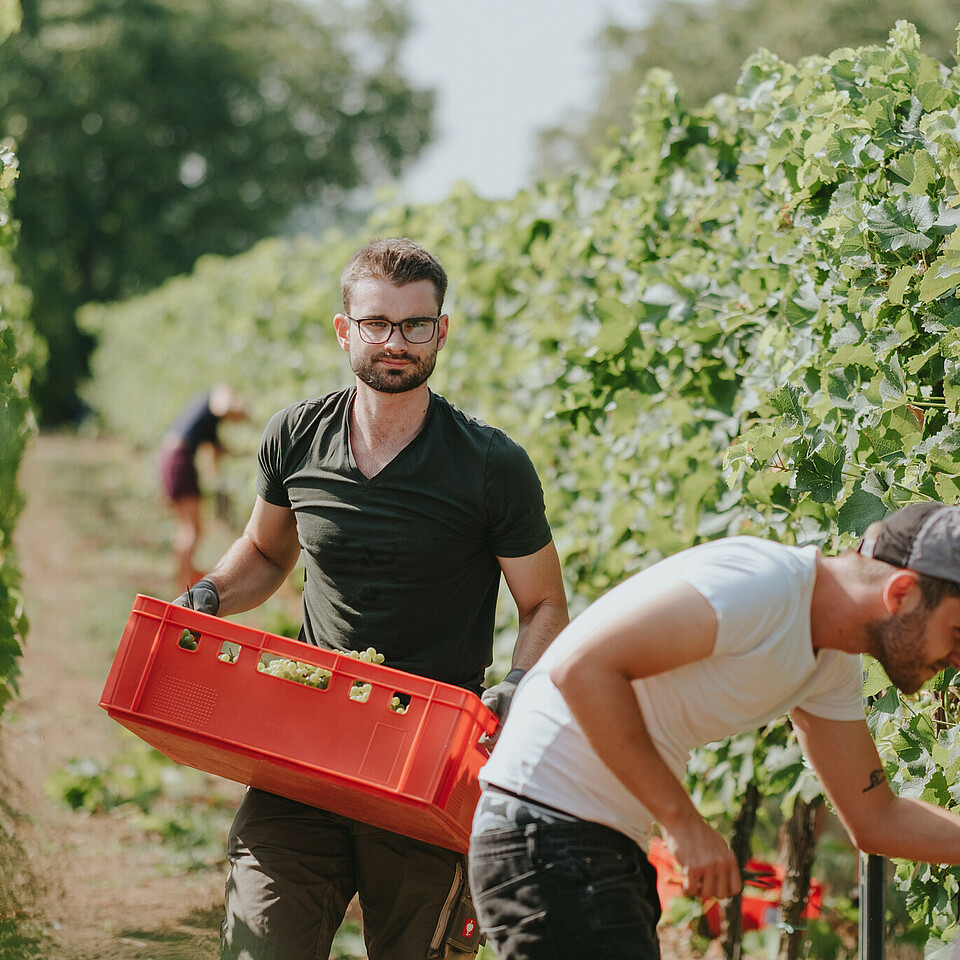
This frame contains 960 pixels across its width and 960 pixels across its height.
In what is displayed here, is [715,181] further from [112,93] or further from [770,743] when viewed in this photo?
[112,93]

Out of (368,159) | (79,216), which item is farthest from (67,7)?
(368,159)

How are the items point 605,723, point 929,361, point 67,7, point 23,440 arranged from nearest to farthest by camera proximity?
1. point 605,723
2. point 929,361
3. point 23,440
4. point 67,7

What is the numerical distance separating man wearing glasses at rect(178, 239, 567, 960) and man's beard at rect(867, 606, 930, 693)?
3.53ft

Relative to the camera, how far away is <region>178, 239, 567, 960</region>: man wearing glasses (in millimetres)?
2887

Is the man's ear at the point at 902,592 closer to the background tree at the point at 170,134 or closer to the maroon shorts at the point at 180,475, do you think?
the maroon shorts at the point at 180,475

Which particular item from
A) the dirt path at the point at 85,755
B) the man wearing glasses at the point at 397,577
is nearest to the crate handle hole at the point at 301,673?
the man wearing glasses at the point at 397,577

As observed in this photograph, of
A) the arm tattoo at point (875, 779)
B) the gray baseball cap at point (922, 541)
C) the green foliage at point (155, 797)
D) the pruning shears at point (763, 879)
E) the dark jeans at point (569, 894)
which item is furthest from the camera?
the green foliage at point (155, 797)

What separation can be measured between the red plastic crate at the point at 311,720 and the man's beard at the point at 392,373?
28.1 inches

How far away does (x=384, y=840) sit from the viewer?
116 inches

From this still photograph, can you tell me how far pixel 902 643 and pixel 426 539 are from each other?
1.30 m

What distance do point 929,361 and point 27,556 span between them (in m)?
10.9

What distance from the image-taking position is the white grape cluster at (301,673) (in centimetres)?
254

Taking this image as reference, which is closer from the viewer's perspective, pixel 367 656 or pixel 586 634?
pixel 586 634

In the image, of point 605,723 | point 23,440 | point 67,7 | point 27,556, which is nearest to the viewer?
point 605,723
